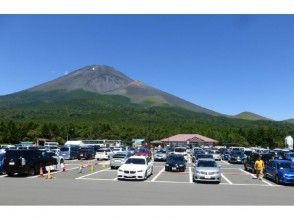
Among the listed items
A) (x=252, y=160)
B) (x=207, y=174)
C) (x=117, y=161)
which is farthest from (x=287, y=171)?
(x=117, y=161)

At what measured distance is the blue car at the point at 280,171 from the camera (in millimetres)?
25094

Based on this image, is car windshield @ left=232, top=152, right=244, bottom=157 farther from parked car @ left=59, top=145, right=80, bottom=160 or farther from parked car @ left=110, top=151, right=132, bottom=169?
parked car @ left=59, top=145, right=80, bottom=160

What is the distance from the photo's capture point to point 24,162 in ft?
89.6

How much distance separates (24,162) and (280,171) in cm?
1490

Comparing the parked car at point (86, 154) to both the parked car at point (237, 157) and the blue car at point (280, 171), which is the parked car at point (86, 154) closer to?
the parked car at point (237, 157)

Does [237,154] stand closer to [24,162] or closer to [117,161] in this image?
[117,161]

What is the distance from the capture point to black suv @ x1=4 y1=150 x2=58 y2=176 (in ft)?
88.5

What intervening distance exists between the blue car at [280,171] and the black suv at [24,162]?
1430 centimetres

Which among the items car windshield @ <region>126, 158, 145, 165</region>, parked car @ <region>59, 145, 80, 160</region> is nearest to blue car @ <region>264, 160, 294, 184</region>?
car windshield @ <region>126, 158, 145, 165</region>

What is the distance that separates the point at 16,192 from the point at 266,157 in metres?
22.5

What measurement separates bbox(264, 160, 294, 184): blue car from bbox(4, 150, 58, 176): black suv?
14.3 m

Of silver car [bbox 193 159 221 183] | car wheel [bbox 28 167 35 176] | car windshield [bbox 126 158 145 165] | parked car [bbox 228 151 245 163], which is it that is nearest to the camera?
silver car [bbox 193 159 221 183]
